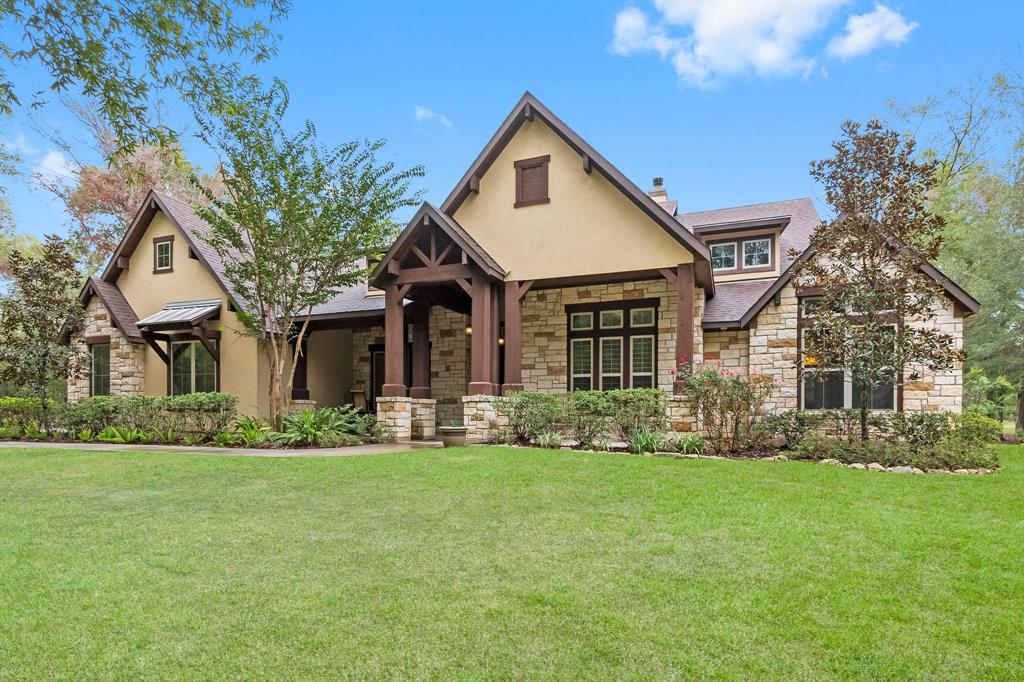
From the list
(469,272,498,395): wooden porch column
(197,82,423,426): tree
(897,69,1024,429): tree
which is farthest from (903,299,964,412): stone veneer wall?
(197,82,423,426): tree

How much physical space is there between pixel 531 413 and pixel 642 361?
4.27 m

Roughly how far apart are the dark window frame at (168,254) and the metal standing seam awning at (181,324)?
1.02m

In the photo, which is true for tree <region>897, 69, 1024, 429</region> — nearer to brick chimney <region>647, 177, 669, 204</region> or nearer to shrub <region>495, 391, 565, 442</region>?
brick chimney <region>647, 177, 669, 204</region>

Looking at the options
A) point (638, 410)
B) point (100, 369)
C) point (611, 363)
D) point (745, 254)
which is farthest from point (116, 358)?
point (745, 254)

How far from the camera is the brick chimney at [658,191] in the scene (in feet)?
56.2

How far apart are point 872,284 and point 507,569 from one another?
→ 8.49m

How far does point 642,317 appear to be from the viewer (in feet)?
47.3

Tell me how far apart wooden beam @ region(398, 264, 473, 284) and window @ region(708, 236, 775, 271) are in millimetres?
6649

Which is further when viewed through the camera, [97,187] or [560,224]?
[97,187]

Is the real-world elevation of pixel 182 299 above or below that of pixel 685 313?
above

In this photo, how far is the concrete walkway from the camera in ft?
34.1

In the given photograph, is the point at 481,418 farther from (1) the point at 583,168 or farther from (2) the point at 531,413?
(1) the point at 583,168

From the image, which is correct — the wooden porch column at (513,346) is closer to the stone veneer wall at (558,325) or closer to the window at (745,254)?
the stone veneer wall at (558,325)

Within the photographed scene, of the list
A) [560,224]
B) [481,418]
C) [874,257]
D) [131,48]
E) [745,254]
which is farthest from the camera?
[745,254]
